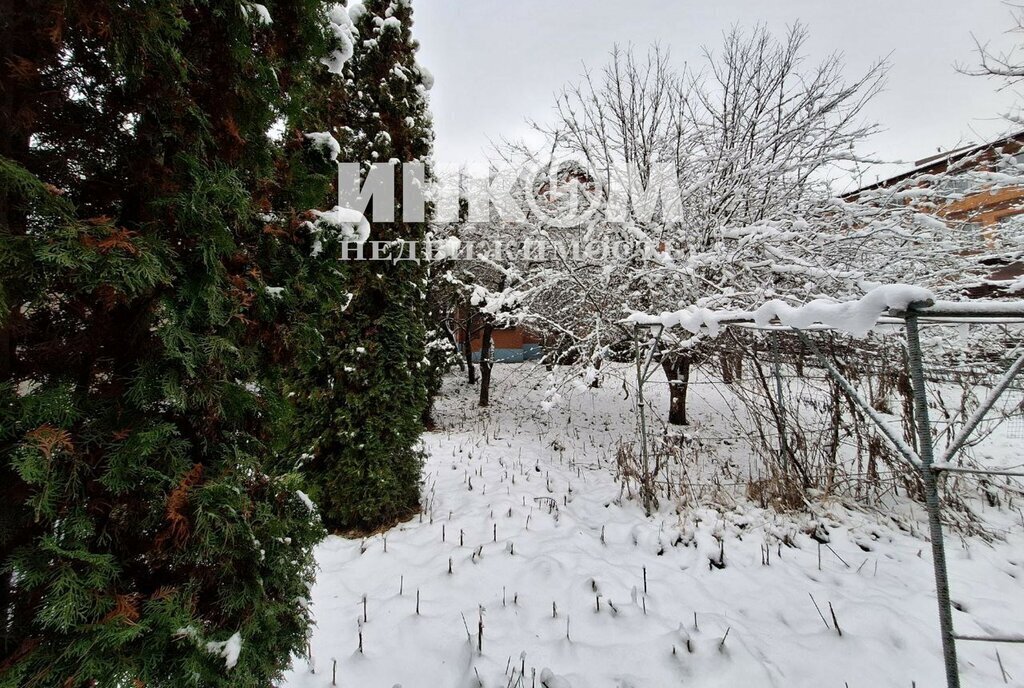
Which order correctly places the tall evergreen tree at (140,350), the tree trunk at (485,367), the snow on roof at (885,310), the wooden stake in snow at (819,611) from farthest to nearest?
the tree trunk at (485,367) → the wooden stake in snow at (819,611) → the snow on roof at (885,310) → the tall evergreen tree at (140,350)

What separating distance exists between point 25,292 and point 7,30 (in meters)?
0.62

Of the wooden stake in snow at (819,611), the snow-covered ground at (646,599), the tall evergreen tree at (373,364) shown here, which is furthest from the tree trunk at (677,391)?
the tall evergreen tree at (373,364)

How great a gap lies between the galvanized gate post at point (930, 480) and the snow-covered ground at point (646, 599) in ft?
1.05

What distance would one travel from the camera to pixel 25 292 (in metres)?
0.94

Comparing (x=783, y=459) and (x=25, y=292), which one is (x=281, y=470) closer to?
(x=25, y=292)

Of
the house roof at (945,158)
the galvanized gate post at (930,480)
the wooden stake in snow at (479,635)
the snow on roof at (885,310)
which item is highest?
the house roof at (945,158)

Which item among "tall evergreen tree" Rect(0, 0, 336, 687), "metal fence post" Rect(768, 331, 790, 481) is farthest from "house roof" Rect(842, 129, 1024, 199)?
"tall evergreen tree" Rect(0, 0, 336, 687)

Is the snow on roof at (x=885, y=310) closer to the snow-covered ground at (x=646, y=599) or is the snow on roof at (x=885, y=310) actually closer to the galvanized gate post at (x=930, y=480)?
the galvanized gate post at (x=930, y=480)

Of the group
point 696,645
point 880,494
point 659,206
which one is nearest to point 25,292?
point 696,645

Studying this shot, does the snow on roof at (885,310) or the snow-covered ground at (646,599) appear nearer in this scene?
the snow on roof at (885,310)

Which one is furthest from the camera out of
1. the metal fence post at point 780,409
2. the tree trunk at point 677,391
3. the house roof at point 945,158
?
the tree trunk at point 677,391

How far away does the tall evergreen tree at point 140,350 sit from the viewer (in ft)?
3.06

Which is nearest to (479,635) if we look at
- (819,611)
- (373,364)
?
(819,611)

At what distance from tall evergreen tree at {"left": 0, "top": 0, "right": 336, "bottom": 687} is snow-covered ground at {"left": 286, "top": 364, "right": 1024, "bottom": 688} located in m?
0.93
